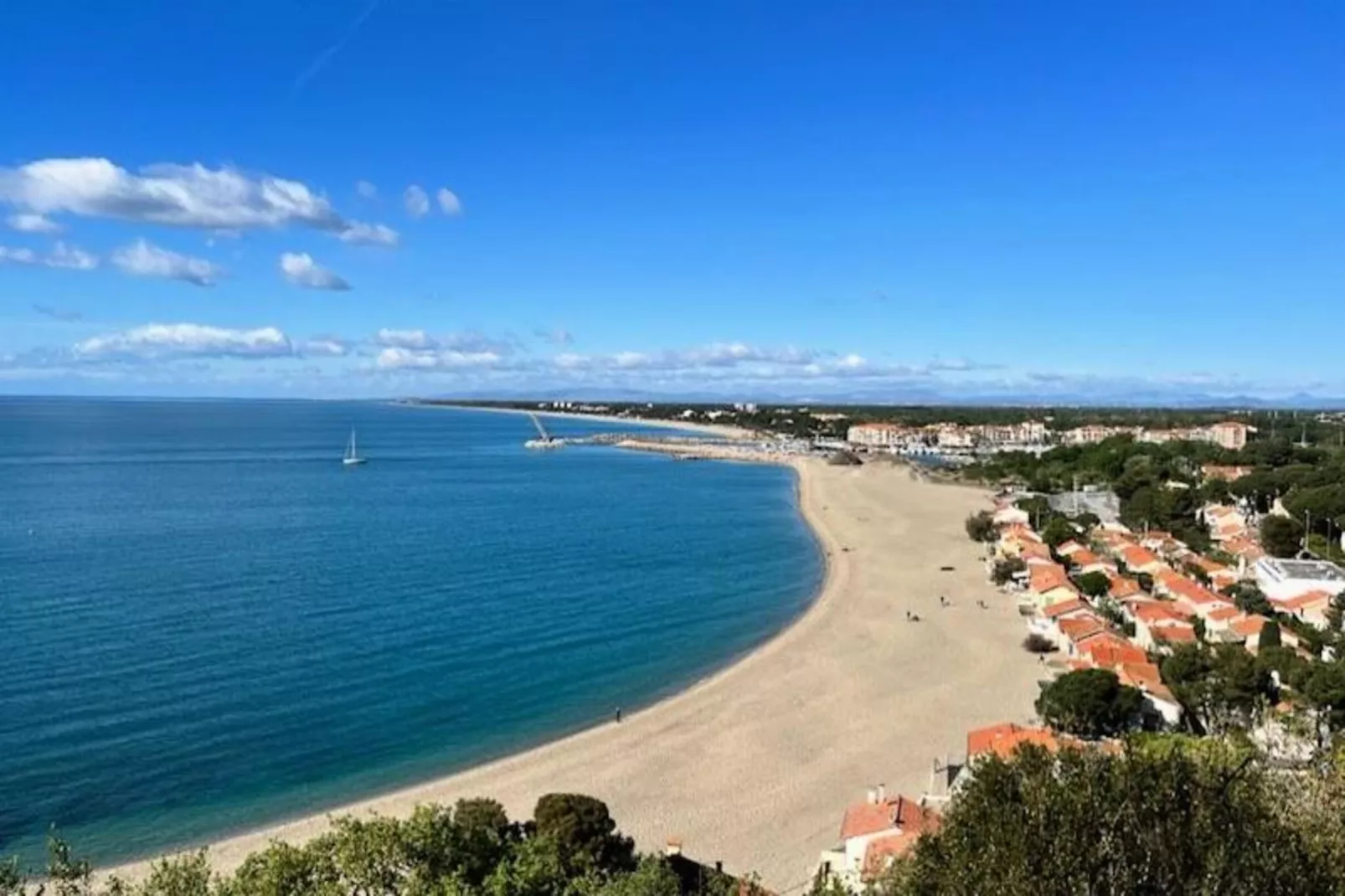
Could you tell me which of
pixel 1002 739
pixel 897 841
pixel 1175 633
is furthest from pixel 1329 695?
pixel 897 841

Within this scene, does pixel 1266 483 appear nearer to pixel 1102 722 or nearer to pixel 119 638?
pixel 1102 722

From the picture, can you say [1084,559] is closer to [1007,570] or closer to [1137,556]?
[1137,556]

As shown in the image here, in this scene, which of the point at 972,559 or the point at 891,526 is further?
the point at 891,526

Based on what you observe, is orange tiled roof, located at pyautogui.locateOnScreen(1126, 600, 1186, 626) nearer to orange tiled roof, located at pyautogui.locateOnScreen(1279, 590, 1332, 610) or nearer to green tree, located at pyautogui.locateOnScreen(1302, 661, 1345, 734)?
orange tiled roof, located at pyautogui.locateOnScreen(1279, 590, 1332, 610)

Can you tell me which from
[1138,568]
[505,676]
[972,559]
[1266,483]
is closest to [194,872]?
[505,676]

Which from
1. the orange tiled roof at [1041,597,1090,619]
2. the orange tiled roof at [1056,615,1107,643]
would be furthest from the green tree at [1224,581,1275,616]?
the orange tiled roof at [1056,615,1107,643]

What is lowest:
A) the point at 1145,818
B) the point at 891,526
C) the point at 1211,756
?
the point at 891,526
